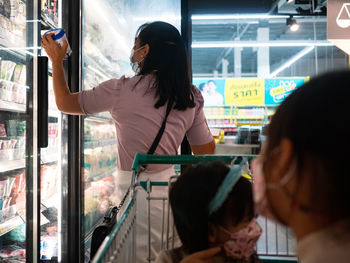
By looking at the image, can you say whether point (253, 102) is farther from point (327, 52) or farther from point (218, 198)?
point (218, 198)

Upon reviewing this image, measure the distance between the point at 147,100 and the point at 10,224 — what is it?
1.03 m

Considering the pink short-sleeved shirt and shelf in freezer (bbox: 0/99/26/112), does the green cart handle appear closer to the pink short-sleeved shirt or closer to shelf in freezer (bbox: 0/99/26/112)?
the pink short-sleeved shirt

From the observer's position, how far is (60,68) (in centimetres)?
150

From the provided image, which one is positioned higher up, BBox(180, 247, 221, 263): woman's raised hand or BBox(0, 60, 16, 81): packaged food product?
BBox(0, 60, 16, 81): packaged food product

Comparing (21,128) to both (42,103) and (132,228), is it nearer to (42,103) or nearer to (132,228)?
(42,103)

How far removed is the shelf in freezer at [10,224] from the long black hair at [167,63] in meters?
1.06

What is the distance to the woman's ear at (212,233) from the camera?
2.60 ft

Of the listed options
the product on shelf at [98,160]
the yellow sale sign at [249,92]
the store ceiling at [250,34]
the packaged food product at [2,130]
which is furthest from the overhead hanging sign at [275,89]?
the packaged food product at [2,130]

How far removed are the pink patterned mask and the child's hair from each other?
0.03 meters

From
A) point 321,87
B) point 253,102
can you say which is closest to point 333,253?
point 321,87

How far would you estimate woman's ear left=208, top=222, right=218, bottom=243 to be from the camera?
0.79 metres

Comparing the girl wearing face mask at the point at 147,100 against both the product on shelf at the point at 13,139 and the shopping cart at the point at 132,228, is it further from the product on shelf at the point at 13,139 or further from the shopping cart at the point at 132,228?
the product on shelf at the point at 13,139

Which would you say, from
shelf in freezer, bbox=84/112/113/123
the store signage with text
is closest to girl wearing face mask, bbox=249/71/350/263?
shelf in freezer, bbox=84/112/113/123

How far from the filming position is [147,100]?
4.54 feet
